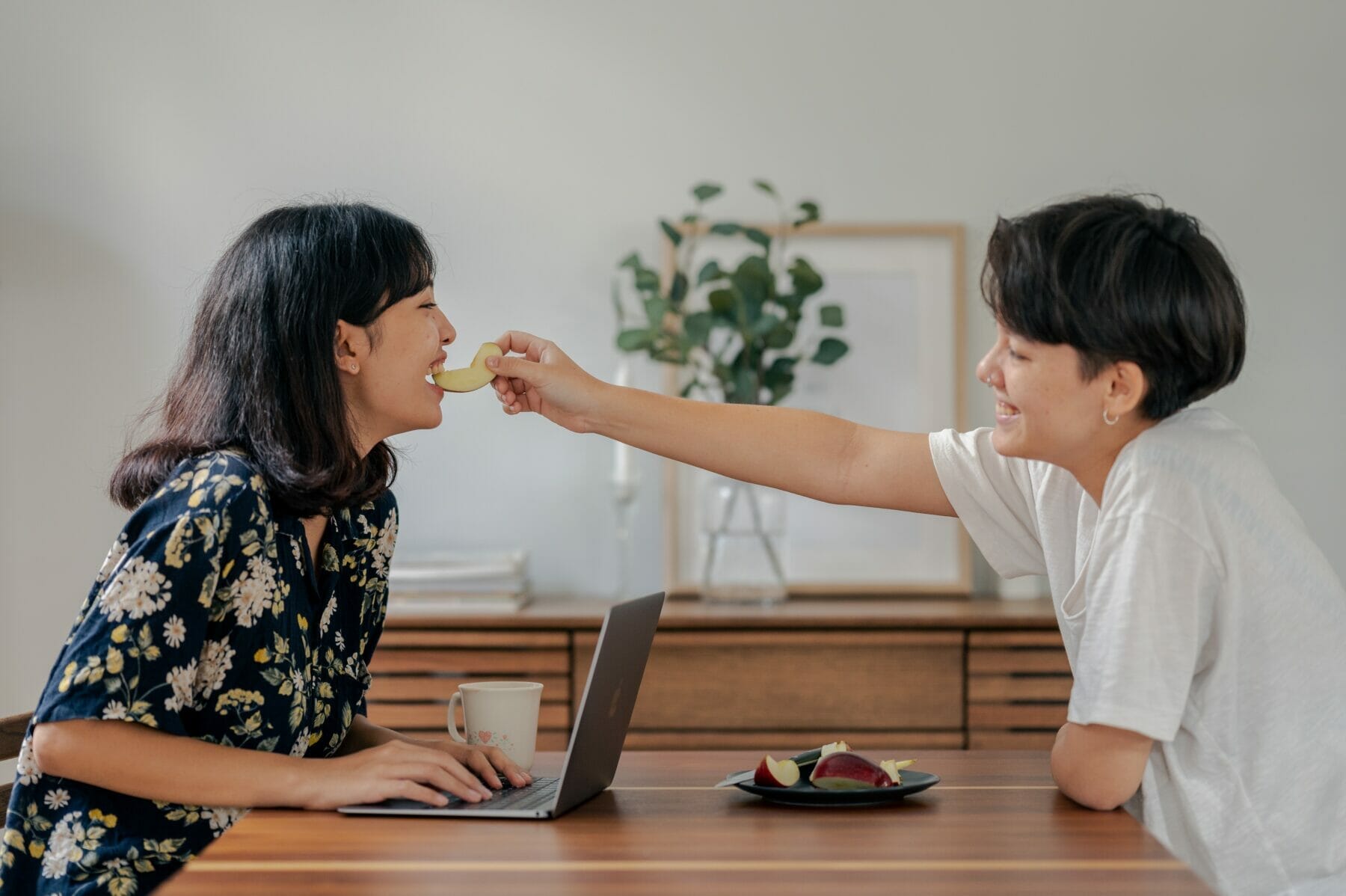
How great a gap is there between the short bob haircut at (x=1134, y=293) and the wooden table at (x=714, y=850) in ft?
1.56

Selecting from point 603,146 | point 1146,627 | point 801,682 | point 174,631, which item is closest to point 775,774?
point 1146,627

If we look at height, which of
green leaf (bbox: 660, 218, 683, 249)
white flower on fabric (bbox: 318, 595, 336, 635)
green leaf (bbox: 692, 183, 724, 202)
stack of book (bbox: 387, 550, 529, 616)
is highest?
green leaf (bbox: 692, 183, 724, 202)

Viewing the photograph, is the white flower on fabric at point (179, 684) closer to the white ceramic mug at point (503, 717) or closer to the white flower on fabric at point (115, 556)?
the white flower on fabric at point (115, 556)

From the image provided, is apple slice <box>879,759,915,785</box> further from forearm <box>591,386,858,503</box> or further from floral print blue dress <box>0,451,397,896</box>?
floral print blue dress <box>0,451,397,896</box>

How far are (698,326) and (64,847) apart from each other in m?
1.90

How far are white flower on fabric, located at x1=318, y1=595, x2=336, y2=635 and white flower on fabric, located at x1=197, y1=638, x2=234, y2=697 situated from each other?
19 cm

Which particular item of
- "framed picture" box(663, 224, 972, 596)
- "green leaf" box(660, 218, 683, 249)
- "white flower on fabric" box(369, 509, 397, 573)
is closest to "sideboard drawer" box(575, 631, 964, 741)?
"framed picture" box(663, 224, 972, 596)

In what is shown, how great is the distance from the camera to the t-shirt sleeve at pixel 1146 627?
1.26 meters

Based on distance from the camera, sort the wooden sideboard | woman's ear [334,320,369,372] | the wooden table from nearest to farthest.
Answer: the wooden table
woman's ear [334,320,369,372]
the wooden sideboard

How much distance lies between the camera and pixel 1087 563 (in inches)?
53.9

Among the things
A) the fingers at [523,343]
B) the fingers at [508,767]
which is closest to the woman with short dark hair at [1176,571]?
the fingers at [508,767]

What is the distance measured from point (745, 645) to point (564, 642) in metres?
0.39

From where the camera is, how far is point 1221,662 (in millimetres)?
1309

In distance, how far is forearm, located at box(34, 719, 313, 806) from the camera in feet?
4.27
